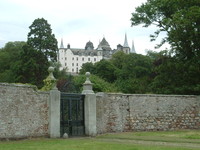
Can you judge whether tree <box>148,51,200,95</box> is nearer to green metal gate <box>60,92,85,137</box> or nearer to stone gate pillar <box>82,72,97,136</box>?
stone gate pillar <box>82,72,97,136</box>

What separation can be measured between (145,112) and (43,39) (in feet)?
112

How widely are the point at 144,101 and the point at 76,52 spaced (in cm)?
14351

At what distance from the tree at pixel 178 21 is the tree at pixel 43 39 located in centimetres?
2263

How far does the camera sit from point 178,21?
83.6 feet

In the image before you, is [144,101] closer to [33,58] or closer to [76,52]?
[33,58]

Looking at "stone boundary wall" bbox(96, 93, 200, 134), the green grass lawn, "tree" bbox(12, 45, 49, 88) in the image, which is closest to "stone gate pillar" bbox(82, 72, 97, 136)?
"stone boundary wall" bbox(96, 93, 200, 134)

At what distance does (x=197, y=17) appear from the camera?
2470cm

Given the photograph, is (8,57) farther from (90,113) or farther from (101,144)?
(101,144)

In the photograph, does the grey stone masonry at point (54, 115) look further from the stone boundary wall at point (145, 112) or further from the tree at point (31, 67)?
the tree at point (31, 67)

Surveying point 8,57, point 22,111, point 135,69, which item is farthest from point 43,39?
point 22,111

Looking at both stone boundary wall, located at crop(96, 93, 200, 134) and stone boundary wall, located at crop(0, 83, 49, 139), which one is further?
stone boundary wall, located at crop(96, 93, 200, 134)

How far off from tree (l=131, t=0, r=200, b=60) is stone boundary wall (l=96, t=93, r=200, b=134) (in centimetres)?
584

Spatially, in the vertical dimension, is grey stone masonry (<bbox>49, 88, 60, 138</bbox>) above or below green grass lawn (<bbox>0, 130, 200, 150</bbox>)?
above

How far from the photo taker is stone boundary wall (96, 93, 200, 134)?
2000cm
